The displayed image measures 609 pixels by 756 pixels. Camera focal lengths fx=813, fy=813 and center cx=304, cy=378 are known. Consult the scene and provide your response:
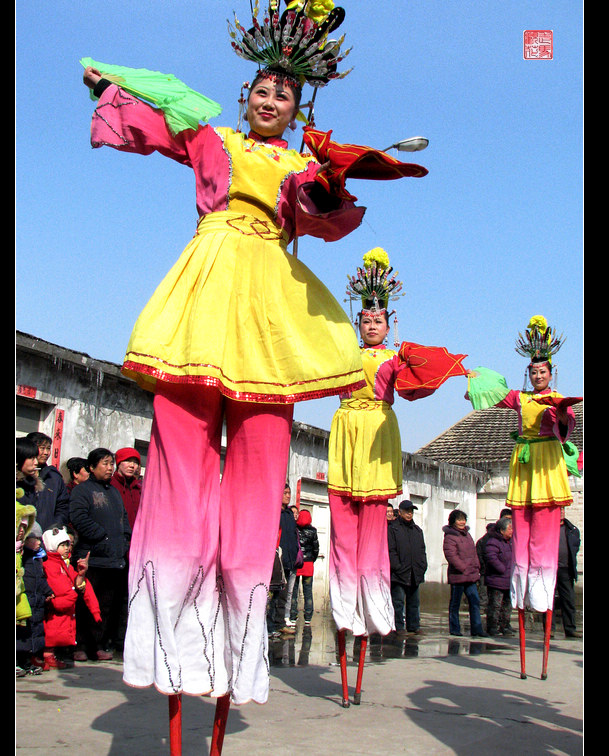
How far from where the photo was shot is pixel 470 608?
10.3 m

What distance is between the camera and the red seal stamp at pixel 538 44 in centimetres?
528

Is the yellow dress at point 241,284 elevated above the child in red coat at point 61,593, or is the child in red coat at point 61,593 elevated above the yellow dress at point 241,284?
the yellow dress at point 241,284

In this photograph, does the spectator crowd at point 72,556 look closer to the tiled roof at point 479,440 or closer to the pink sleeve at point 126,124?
the pink sleeve at point 126,124

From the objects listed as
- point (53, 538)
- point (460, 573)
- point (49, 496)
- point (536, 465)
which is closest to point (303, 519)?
point (460, 573)

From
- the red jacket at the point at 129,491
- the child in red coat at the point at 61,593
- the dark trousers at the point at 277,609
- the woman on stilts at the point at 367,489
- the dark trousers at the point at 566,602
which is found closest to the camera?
the woman on stilts at the point at 367,489

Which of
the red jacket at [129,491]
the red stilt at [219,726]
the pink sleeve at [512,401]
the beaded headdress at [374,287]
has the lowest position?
the red stilt at [219,726]

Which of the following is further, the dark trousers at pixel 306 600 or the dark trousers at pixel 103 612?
the dark trousers at pixel 306 600

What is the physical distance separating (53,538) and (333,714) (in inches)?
112

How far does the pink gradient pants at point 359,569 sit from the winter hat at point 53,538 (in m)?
2.29

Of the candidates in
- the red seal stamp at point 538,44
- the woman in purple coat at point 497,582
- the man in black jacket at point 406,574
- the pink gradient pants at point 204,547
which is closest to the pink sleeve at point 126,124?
the pink gradient pants at point 204,547

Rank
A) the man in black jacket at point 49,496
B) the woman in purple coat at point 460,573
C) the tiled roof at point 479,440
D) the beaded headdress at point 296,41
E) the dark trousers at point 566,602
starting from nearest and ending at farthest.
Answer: the beaded headdress at point 296,41 → the man in black jacket at point 49,496 → the dark trousers at point 566,602 → the woman in purple coat at point 460,573 → the tiled roof at point 479,440

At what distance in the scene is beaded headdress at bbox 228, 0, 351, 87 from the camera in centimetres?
312

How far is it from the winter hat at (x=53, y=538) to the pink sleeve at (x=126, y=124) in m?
4.04

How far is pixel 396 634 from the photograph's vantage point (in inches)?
400
